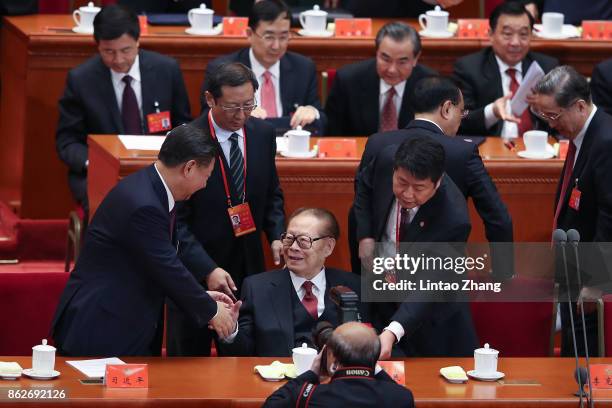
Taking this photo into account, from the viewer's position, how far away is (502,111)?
5801 mm

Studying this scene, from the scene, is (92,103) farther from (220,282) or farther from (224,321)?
(224,321)

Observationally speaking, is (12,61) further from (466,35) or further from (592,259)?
(592,259)

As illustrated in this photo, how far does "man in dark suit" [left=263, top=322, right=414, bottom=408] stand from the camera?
3.33 m

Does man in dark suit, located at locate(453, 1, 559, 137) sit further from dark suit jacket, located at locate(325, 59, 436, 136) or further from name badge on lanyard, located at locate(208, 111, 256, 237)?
name badge on lanyard, located at locate(208, 111, 256, 237)

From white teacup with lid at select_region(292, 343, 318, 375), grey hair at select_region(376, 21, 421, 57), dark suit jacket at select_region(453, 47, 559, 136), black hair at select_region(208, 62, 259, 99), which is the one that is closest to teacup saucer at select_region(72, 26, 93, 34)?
grey hair at select_region(376, 21, 421, 57)

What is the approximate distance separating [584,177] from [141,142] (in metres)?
1.70

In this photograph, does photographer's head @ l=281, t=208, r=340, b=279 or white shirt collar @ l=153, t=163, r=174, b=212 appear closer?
white shirt collar @ l=153, t=163, r=174, b=212

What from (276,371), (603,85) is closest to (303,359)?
(276,371)

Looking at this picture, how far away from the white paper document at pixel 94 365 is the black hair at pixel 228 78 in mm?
1036

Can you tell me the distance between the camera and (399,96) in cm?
596

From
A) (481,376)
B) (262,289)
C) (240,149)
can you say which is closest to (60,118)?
(240,149)

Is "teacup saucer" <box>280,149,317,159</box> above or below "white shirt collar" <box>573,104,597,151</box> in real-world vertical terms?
below

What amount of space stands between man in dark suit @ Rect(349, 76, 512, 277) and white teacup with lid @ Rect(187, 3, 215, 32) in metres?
2.14

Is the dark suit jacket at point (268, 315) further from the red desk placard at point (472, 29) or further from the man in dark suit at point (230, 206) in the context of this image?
the red desk placard at point (472, 29)
